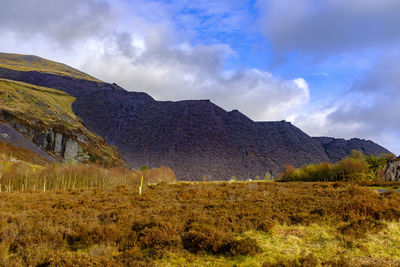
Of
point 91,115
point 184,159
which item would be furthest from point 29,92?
point 184,159

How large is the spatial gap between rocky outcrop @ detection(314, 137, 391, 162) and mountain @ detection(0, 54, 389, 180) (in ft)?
1.17

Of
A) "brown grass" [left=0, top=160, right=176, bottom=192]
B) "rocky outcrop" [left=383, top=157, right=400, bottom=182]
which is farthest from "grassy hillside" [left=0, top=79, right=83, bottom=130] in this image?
"rocky outcrop" [left=383, top=157, right=400, bottom=182]

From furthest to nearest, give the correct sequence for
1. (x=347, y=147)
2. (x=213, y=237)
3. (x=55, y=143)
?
(x=347, y=147) < (x=55, y=143) < (x=213, y=237)

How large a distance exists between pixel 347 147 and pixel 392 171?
382ft

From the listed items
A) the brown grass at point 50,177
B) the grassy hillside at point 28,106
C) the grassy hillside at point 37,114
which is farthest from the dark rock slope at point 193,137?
the brown grass at point 50,177

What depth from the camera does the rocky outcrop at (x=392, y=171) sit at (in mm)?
56853

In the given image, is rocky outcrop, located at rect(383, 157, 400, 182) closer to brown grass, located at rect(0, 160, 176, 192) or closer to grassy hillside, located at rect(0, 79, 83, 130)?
brown grass, located at rect(0, 160, 176, 192)

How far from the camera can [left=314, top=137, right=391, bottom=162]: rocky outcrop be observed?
15459 cm

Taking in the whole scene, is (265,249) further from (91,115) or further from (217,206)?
(91,115)

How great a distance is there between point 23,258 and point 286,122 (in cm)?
17275

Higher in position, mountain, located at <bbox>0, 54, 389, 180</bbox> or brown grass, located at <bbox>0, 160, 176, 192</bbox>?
mountain, located at <bbox>0, 54, 389, 180</bbox>

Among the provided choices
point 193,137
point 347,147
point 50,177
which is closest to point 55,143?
point 50,177

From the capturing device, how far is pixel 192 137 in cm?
14050

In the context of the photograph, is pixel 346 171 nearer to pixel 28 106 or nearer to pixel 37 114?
pixel 37 114
